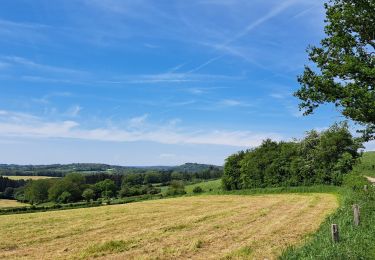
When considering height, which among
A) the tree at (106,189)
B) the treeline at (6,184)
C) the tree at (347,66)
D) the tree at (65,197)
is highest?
the tree at (347,66)

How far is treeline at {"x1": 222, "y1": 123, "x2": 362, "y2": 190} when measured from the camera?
68188 millimetres

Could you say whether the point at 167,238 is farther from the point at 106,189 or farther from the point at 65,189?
the point at 65,189

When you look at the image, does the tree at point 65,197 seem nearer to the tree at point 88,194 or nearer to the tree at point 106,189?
the tree at point 88,194

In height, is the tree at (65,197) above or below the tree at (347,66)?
below

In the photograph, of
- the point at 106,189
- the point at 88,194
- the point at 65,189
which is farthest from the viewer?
the point at 106,189

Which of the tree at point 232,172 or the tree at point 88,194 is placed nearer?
the tree at point 232,172

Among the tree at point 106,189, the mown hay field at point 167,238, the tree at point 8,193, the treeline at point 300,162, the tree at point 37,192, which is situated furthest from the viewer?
the tree at point 8,193

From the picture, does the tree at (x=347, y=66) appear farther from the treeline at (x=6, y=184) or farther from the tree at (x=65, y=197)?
the treeline at (x=6, y=184)

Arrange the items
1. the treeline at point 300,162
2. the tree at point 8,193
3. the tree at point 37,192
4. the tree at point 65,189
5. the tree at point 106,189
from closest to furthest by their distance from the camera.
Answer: the treeline at point 300,162 → the tree at point 65,189 → the tree at point 106,189 → the tree at point 37,192 → the tree at point 8,193

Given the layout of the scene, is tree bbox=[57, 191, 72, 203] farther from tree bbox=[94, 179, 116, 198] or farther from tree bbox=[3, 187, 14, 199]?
tree bbox=[3, 187, 14, 199]

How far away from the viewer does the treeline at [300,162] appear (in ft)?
224

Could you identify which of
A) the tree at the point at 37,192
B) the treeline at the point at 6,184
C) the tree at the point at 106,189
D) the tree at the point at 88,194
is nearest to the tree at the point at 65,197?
the tree at the point at 88,194

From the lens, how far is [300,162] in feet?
238

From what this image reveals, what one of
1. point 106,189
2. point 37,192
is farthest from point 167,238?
point 37,192
